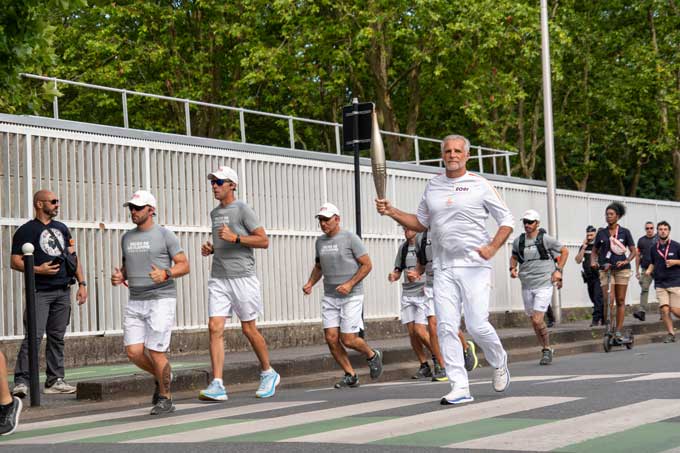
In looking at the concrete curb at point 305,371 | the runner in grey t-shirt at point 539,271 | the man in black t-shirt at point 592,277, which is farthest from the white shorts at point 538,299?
the man in black t-shirt at point 592,277

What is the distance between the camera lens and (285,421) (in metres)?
9.25

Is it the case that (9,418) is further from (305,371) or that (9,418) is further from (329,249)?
(305,371)

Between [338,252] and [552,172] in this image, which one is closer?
[338,252]

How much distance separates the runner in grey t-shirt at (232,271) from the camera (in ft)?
39.0

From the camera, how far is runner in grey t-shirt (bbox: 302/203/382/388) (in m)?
A: 13.5

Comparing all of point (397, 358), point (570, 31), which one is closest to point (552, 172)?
point (397, 358)

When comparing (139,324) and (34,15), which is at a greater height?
(34,15)

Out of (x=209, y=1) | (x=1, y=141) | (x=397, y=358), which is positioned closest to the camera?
(x=1, y=141)

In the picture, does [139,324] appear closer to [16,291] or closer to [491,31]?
[16,291]

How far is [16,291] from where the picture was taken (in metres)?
16.0

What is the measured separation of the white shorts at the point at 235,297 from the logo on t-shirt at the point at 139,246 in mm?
1233

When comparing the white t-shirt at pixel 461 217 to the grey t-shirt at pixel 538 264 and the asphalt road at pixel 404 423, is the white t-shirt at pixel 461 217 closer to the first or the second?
the asphalt road at pixel 404 423

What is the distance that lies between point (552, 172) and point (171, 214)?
35.9 ft

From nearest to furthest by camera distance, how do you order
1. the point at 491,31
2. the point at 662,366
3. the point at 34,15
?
the point at 34,15 < the point at 662,366 < the point at 491,31
